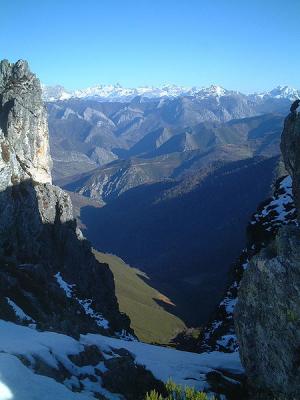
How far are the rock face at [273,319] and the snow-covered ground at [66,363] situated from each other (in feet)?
17.3

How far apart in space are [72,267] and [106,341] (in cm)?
7509

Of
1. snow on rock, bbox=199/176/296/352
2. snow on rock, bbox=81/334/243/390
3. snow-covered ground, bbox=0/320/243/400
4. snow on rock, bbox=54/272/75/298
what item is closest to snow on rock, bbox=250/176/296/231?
snow on rock, bbox=199/176/296/352

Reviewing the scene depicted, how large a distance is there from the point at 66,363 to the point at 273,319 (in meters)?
14.9

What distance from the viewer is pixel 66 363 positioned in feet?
112

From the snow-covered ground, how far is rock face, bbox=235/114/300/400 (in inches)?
208

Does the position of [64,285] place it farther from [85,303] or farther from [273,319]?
[273,319]

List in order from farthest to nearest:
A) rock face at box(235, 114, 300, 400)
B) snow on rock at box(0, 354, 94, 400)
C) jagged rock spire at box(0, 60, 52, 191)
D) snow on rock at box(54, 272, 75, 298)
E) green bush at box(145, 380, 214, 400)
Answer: jagged rock spire at box(0, 60, 52, 191) < snow on rock at box(54, 272, 75, 298) < rock face at box(235, 114, 300, 400) < green bush at box(145, 380, 214, 400) < snow on rock at box(0, 354, 94, 400)

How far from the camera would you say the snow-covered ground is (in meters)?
26.4

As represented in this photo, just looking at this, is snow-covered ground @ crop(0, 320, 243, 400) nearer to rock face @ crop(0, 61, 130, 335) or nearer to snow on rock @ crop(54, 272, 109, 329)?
rock face @ crop(0, 61, 130, 335)

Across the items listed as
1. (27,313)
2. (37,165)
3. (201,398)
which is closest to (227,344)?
(27,313)

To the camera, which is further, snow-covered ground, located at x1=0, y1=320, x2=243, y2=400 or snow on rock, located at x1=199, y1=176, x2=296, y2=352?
snow on rock, located at x1=199, y1=176, x2=296, y2=352

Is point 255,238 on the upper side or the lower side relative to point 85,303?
upper

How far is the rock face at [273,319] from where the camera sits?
30763mm

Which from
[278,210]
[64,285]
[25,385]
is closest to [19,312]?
[25,385]
